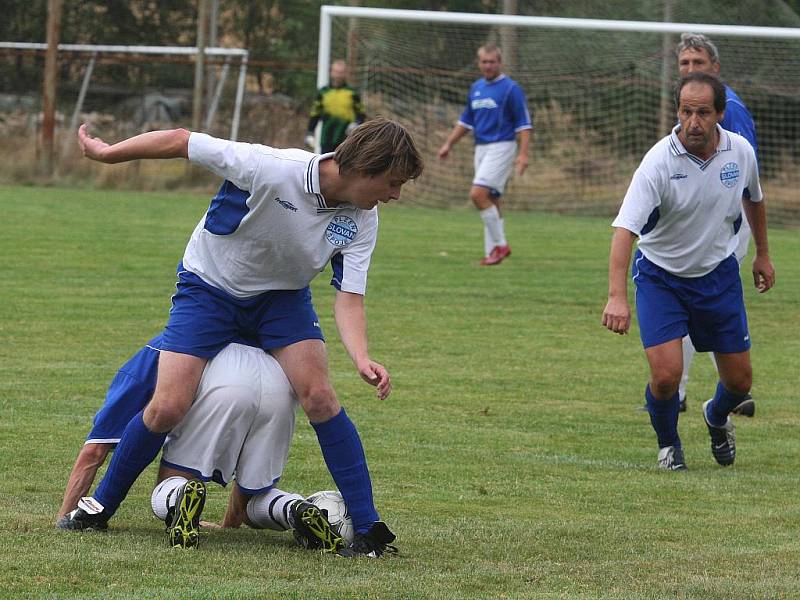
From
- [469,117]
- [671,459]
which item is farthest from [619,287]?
[469,117]

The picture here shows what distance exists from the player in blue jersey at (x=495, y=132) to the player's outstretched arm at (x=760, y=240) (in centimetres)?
847

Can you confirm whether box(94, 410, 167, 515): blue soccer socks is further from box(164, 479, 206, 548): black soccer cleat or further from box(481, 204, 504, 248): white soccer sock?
box(481, 204, 504, 248): white soccer sock

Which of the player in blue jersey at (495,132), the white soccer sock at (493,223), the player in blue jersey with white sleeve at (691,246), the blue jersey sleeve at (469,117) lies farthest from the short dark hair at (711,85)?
the blue jersey sleeve at (469,117)

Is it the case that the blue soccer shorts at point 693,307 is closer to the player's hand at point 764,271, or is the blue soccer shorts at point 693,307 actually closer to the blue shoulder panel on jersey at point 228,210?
the player's hand at point 764,271

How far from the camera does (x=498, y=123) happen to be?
1645 cm

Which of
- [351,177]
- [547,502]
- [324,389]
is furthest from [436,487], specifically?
[351,177]

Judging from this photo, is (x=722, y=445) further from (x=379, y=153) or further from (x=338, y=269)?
(x=379, y=153)

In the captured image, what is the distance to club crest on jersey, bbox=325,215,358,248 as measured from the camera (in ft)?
16.8

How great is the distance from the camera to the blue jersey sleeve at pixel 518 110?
1634 cm

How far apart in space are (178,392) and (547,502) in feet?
6.19

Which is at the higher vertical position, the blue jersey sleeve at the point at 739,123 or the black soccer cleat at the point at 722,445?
the blue jersey sleeve at the point at 739,123

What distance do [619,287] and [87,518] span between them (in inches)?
103

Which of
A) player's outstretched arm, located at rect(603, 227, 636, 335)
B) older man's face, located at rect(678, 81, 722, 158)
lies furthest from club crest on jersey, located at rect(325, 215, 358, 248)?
older man's face, located at rect(678, 81, 722, 158)

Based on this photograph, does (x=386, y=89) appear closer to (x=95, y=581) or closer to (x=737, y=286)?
(x=737, y=286)
